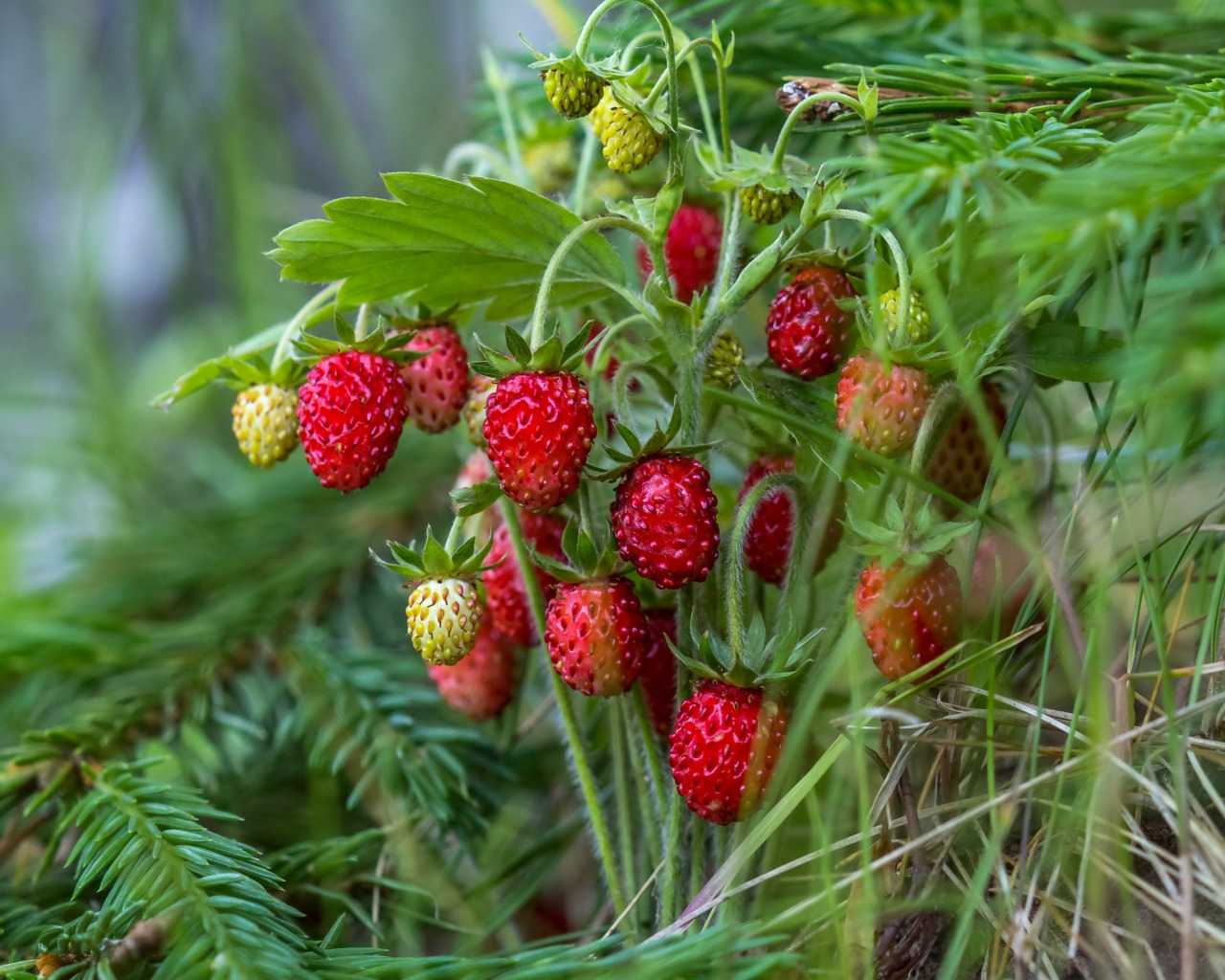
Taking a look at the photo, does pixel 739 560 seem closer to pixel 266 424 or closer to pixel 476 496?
pixel 476 496

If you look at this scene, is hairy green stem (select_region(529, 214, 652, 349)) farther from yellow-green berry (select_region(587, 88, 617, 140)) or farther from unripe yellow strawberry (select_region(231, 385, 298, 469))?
unripe yellow strawberry (select_region(231, 385, 298, 469))

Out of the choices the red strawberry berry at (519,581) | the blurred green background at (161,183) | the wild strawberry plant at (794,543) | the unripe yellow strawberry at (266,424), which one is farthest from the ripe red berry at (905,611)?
the blurred green background at (161,183)

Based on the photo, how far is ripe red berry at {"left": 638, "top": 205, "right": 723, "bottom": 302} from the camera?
0.67 metres

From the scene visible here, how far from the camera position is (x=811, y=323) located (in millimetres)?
542

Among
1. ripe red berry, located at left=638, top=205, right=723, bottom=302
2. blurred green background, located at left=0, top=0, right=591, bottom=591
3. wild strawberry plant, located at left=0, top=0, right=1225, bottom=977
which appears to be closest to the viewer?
wild strawberry plant, located at left=0, top=0, right=1225, bottom=977

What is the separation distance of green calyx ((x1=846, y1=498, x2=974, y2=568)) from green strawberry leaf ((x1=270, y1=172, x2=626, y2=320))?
7.6 inches

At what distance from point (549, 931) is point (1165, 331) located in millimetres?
753

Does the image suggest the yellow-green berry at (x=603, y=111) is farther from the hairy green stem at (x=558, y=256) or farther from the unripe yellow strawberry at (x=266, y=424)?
the unripe yellow strawberry at (x=266, y=424)

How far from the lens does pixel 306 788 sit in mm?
938

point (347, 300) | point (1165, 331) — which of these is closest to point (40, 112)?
point (347, 300)

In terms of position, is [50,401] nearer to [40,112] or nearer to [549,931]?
[549,931]

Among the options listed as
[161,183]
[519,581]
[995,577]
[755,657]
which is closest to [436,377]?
[519,581]

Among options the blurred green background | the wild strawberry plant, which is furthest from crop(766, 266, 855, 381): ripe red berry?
the blurred green background

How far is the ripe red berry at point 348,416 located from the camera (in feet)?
1.77
